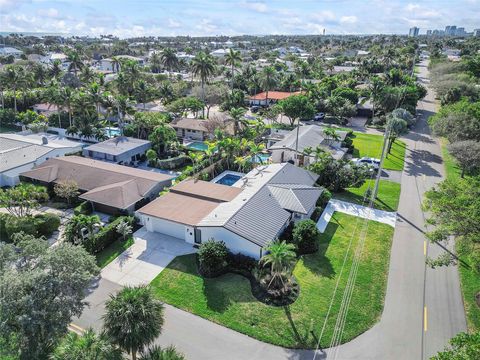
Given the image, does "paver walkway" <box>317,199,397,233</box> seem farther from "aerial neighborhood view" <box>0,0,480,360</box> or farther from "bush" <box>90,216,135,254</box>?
"bush" <box>90,216,135,254</box>

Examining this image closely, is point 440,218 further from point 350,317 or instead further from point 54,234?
point 54,234

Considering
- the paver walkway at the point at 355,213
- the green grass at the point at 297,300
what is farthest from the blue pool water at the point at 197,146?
the green grass at the point at 297,300

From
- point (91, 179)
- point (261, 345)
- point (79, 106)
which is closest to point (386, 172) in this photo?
point (261, 345)

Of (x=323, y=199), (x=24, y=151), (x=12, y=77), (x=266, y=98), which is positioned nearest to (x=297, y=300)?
(x=323, y=199)

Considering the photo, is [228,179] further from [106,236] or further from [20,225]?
[20,225]

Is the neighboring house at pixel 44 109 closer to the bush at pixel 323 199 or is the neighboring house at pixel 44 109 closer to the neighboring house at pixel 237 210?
the neighboring house at pixel 237 210

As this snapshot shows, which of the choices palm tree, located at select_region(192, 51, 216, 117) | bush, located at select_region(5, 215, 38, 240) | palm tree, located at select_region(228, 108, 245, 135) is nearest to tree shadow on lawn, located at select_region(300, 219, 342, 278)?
bush, located at select_region(5, 215, 38, 240)
